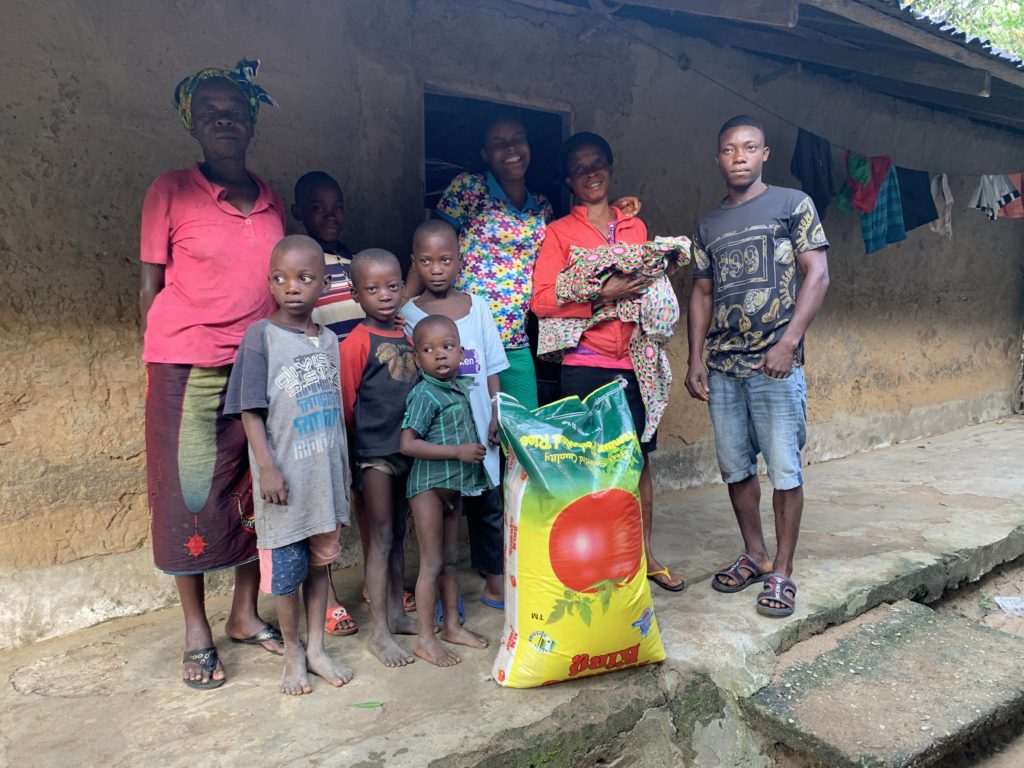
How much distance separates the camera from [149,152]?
2852 mm

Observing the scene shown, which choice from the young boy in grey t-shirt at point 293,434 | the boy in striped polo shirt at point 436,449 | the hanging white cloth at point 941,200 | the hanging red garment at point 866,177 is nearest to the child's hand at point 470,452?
the boy in striped polo shirt at point 436,449

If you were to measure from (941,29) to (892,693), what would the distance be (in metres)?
3.27

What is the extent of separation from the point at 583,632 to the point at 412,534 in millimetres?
1539

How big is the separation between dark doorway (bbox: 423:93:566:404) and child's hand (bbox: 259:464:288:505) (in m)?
1.46

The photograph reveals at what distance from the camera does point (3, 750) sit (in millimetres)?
2061

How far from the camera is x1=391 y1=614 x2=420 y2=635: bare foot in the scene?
2660mm

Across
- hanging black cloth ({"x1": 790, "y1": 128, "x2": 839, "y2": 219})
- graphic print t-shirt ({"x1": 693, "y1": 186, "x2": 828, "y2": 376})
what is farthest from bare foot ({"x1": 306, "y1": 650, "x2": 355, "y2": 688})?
hanging black cloth ({"x1": 790, "y1": 128, "x2": 839, "y2": 219})

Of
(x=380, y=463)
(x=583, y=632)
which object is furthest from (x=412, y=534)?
(x=583, y=632)

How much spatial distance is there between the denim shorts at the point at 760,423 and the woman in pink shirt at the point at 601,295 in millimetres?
335

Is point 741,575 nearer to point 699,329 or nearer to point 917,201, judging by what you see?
point 699,329

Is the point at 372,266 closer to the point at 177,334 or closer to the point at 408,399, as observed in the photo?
the point at 408,399

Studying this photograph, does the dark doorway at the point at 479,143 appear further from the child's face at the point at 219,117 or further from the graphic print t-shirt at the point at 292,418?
the child's face at the point at 219,117

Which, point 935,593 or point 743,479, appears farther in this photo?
point 935,593

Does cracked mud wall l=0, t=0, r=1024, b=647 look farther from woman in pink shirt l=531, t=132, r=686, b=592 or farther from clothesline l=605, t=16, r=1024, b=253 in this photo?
woman in pink shirt l=531, t=132, r=686, b=592
